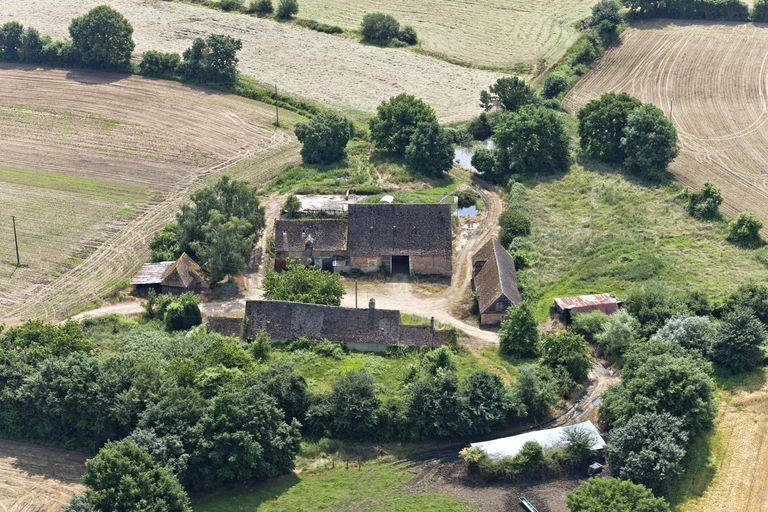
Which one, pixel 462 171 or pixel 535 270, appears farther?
pixel 462 171

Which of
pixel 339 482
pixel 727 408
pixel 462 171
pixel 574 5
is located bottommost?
pixel 339 482

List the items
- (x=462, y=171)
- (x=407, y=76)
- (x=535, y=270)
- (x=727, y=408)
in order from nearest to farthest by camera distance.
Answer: (x=727, y=408) → (x=535, y=270) → (x=462, y=171) → (x=407, y=76)

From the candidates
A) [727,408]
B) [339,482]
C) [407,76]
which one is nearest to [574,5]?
[407,76]

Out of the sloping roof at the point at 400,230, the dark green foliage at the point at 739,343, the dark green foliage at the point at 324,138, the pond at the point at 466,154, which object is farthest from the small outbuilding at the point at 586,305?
the dark green foliage at the point at 324,138

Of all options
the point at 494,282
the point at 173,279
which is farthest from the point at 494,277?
the point at 173,279

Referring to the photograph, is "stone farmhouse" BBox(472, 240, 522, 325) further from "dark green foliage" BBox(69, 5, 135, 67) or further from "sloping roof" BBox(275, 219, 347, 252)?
"dark green foliage" BBox(69, 5, 135, 67)

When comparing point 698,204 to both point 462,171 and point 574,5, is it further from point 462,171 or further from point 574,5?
point 574,5

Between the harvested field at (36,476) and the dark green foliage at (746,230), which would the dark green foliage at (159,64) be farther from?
the dark green foliage at (746,230)
